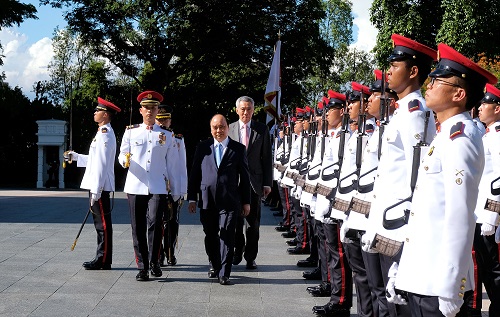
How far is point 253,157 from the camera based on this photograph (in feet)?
34.6

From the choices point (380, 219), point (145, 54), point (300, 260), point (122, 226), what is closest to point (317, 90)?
point (145, 54)

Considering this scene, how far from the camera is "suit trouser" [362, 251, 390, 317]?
5.33 meters

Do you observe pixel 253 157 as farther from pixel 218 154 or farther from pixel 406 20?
pixel 406 20

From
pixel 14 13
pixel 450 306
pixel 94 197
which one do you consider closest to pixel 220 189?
pixel 94 197

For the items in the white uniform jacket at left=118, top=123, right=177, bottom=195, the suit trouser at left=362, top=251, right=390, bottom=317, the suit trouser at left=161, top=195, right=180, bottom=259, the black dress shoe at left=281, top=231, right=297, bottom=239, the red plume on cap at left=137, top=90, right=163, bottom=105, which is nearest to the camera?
the suit trouser at left=362, top=251, right=390, bottom=317

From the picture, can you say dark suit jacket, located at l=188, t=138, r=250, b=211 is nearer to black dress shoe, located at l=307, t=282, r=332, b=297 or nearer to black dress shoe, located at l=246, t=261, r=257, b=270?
black dress shoe, located at l=246, t=261, r=257, b=270

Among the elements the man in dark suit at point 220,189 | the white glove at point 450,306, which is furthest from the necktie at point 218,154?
the white glove at point 450,306

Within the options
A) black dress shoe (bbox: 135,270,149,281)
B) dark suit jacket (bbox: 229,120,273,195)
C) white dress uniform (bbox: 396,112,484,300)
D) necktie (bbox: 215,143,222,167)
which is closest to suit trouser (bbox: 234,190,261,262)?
dark suit jacket (bbox: 229,120,273,195)

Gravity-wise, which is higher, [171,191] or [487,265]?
[171,191]

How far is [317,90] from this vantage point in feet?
193

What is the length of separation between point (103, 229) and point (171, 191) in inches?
40.2

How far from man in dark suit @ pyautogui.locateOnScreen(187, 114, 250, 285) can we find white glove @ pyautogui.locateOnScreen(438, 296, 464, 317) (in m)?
5.43

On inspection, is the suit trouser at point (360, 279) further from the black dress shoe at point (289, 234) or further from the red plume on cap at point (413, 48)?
the black dress shoe at point (289, 234)

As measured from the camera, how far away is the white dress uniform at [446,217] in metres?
3.93
